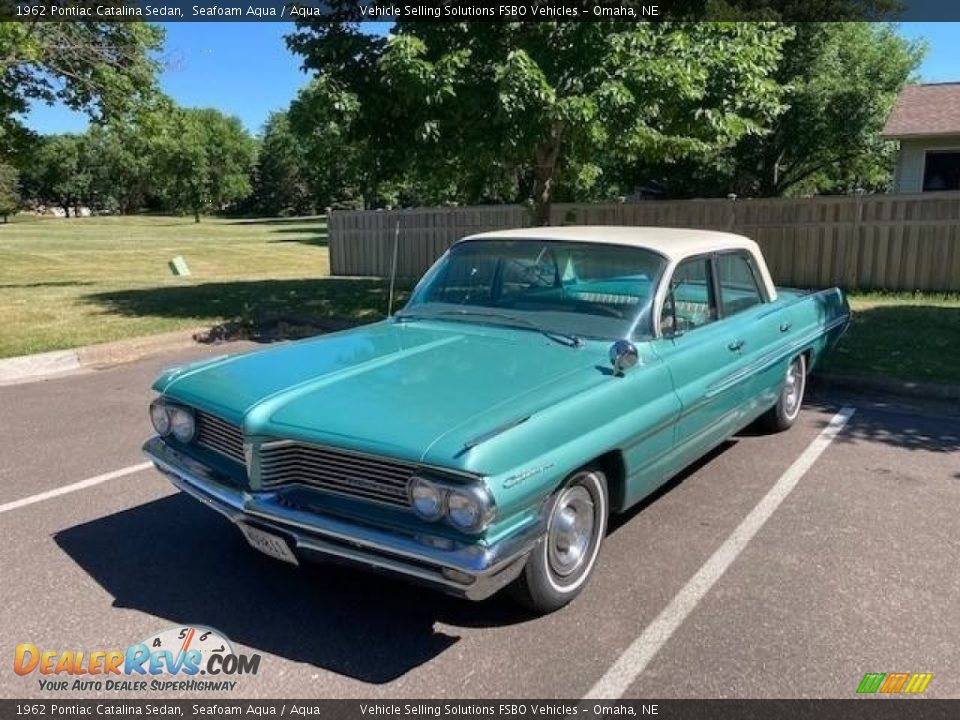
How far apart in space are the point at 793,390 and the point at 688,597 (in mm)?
3065

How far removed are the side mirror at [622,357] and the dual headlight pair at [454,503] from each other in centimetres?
112

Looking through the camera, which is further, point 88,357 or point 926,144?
point 926,144

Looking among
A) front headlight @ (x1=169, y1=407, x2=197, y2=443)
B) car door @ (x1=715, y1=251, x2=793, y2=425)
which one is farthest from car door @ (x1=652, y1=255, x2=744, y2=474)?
front headlight @ (x1=169, y1=407, x2=197, y2=443)

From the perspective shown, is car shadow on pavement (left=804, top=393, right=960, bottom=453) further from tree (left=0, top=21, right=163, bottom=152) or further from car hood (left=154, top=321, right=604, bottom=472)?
tree (left=0, top=21, right=163, bottom=152)

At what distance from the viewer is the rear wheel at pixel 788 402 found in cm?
586

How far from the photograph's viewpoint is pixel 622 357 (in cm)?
364

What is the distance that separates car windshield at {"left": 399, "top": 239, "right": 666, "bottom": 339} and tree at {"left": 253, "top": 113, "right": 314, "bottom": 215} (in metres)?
74.7

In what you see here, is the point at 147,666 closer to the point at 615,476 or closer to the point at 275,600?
the point at 275,600

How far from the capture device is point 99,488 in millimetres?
4898

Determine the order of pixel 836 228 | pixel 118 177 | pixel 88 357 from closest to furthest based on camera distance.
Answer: pixel 88 357, pixel 836 228, pixel 118 177

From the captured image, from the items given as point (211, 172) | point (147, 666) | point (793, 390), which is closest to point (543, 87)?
point (793, 390)

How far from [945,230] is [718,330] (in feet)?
31.5

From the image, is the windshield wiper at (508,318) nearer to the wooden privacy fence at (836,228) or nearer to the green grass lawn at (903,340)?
the green grass lawn at (903,340)

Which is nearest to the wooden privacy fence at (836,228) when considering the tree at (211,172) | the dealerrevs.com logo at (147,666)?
the dealerrevs.com logo at (147,666)
